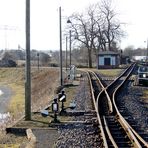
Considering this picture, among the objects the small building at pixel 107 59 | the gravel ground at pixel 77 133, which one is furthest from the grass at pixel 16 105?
the small building at pixel 107 59

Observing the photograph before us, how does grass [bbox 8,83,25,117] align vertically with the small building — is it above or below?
below

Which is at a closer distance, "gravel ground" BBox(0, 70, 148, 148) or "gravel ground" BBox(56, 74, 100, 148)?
"gravel ground" BBox(56, 74, 100, 148)

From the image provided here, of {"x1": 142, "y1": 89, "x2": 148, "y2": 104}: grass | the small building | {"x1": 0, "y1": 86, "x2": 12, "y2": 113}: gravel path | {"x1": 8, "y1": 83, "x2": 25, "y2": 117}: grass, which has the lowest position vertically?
{"x1": 0, "y1": 86, "x2": 12, "y2": 113}: gravel path

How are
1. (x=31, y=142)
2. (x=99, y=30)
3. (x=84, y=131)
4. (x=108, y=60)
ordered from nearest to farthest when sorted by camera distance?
1. (x=31, y=142)
2. (x=84, y=131)
3. (x=108, y=60)
4. (x=99, y=30)

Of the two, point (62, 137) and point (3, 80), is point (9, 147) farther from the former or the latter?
point (3, 80)

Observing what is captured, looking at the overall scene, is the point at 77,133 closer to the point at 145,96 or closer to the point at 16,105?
the point at 145,96

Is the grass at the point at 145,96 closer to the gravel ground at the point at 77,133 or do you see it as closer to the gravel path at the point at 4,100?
the gravel ground at the point at 77,133

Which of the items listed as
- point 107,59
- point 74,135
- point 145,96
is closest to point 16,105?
point 145,96

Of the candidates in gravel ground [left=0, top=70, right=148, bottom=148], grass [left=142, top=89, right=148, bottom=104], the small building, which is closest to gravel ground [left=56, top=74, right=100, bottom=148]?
gravel ground [left=0, top=70, right=148, bottom=148]

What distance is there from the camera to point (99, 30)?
317 feet

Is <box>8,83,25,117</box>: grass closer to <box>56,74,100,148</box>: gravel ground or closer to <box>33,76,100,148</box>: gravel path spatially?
<box>33,76,100,148</box>: gravel path

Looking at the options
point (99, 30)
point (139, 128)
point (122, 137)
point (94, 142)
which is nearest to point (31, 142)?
point (94, 142)

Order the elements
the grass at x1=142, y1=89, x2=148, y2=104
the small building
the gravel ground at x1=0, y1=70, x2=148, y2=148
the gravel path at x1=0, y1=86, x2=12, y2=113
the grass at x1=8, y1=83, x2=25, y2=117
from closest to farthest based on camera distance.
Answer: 1. the gravel ground at x1=0, y1=70, x2=148, y2=148
2. the grass at x1=142, y1=89, x2=148, y2=104
3. the grass at x1=8, y1=83, x2=25, y2=117
4. the gravel path at x1=0, y1=86, x2=12, y2=113
5. the small building

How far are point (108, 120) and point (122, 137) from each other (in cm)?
349
